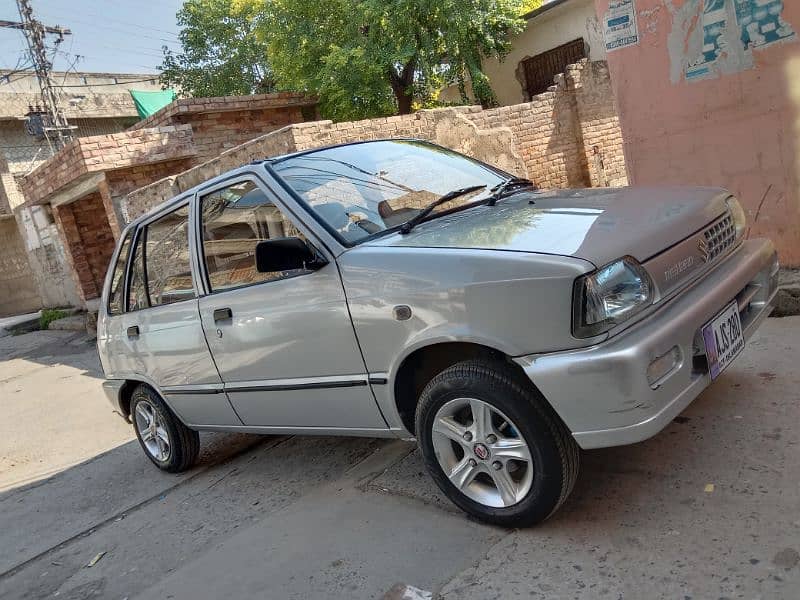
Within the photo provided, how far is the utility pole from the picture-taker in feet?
68.4

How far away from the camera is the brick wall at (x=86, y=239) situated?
13648 millimetres

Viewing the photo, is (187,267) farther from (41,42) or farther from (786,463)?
(41,42)

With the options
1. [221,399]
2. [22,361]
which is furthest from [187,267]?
[22,361]

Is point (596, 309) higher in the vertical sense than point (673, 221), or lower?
lower

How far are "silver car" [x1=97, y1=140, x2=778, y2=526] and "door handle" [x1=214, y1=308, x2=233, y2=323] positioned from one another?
1 centimetres

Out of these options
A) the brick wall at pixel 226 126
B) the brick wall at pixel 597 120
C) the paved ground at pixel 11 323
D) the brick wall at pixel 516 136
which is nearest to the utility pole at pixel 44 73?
the paved ground at pixel 11 323

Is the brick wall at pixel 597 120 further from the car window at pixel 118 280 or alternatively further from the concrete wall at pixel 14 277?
the concrete wall at pixel 14 277

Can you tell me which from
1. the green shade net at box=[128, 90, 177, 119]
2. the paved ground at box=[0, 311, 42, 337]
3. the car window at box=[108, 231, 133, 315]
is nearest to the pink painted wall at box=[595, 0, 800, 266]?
the car window at box=[108, 231, 133, 315]

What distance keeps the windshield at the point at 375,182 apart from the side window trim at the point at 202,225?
0.10 meters

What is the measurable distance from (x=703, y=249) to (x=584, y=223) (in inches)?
21.1

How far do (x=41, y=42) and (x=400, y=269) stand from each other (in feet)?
77.3

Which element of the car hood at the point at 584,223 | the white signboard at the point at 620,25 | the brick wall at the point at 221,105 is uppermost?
the brick wall at the point at 221,105

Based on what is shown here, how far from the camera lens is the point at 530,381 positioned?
96.3 inches

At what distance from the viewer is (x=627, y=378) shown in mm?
2195
